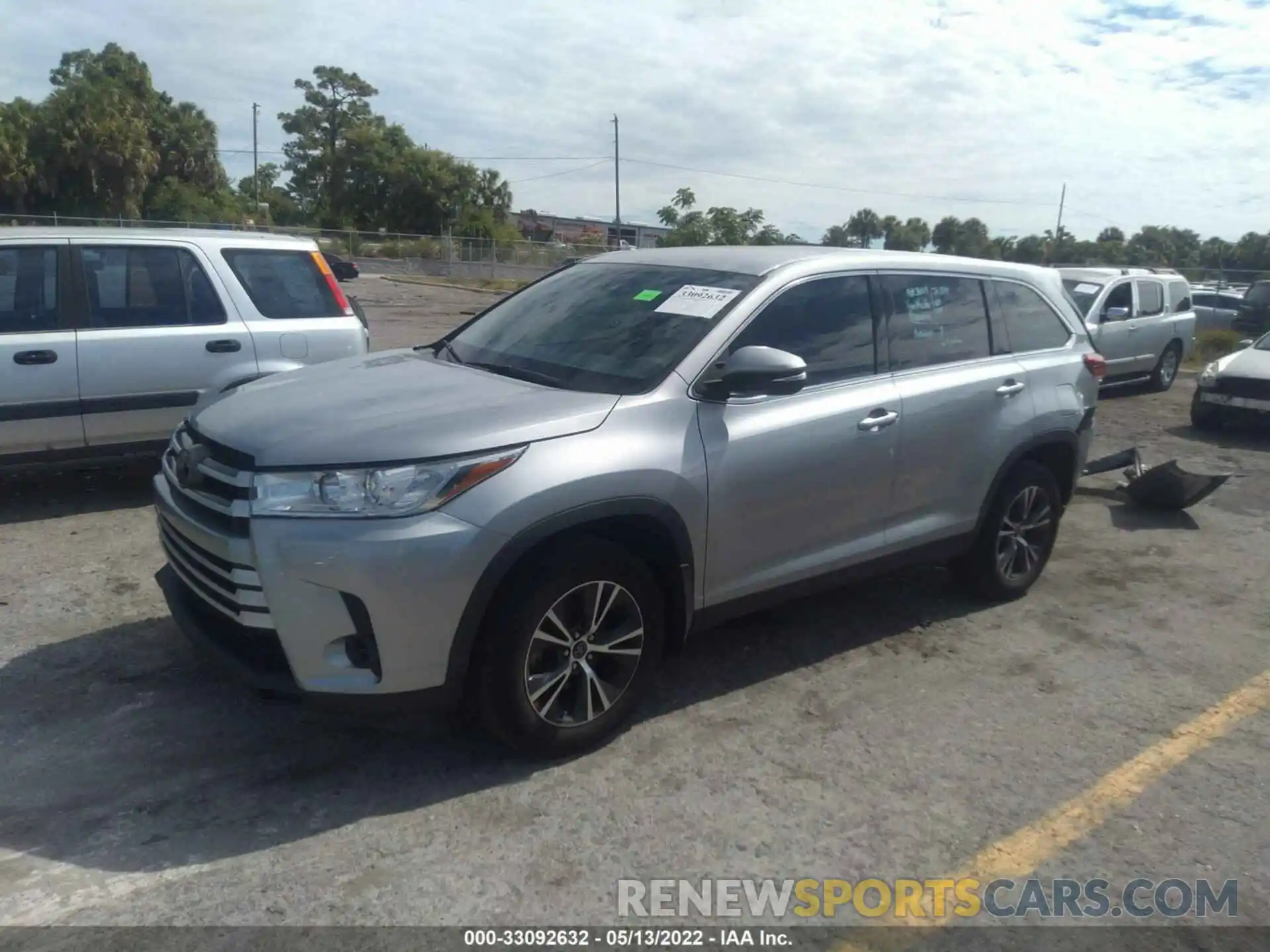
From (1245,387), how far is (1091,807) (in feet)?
30.8

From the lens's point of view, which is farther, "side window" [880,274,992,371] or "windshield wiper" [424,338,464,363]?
"side window" [880,274,992,371]

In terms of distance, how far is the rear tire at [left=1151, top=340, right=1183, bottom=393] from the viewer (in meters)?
15.0

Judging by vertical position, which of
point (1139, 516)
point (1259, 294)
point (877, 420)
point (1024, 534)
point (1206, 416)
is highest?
point (1259, 294)

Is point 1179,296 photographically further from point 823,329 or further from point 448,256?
point 448,256

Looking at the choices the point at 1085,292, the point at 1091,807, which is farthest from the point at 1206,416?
the point at 1091,807

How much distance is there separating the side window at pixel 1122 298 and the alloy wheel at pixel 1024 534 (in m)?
9.47

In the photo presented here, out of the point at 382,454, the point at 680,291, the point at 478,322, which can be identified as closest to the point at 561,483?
the point at 382,454

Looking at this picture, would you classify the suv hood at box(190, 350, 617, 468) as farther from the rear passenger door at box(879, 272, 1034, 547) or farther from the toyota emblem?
the rear passenger door at box(879, 272, 1034, 547)

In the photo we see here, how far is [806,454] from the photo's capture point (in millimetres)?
4316

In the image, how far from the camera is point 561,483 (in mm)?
3533

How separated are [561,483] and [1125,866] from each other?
220 cm

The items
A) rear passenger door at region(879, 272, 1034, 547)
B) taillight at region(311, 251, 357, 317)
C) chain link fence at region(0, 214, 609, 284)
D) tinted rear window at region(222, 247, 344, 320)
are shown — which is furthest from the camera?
chain link fence at region(0, 214, 609, 284)

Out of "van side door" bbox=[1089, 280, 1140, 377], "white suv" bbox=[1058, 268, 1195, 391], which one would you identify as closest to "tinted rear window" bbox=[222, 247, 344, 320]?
"white suv" bbox=[1058, 268, 1195, 391]

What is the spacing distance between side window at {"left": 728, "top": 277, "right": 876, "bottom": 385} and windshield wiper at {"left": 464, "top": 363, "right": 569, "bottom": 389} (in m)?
0.73
